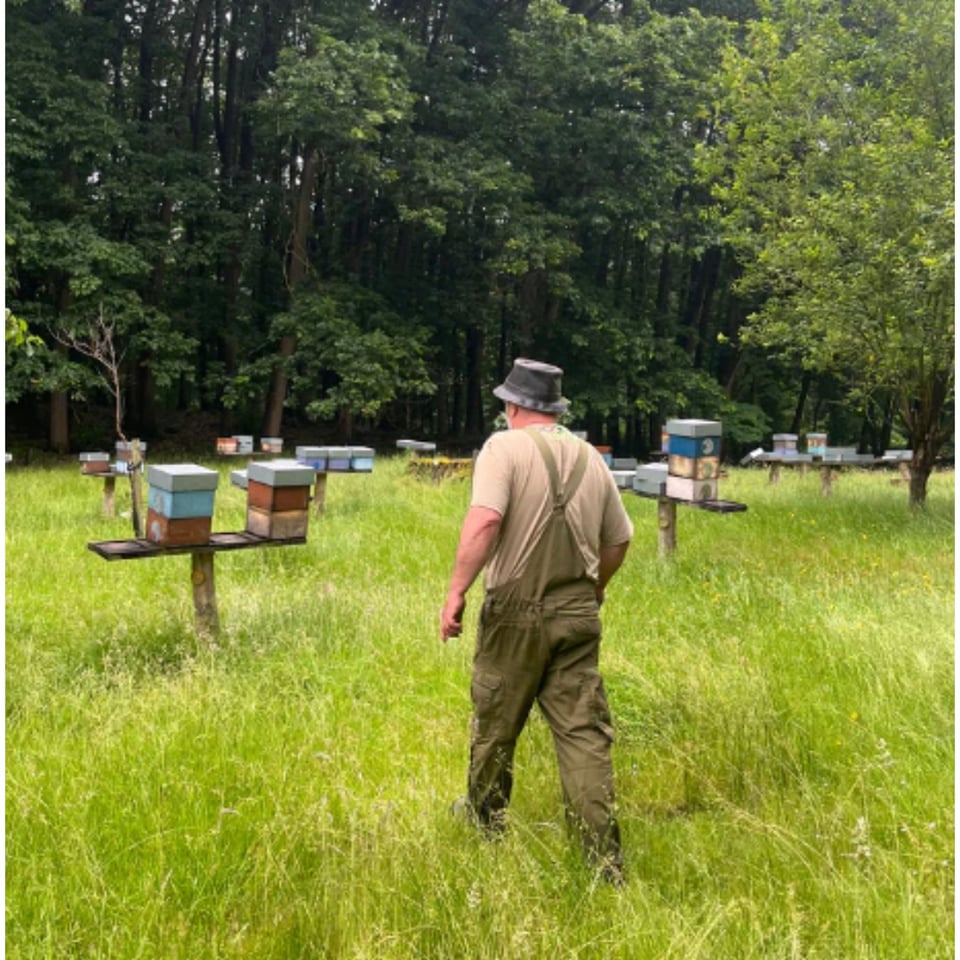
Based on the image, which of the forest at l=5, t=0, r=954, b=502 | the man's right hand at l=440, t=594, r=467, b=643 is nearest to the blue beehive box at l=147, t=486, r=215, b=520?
the man's right hand at l=440, t=594, r=467, b=643

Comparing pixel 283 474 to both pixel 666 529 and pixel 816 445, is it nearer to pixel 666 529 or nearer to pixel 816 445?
pixel 666 529

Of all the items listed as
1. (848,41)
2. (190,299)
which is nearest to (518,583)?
(848,41)

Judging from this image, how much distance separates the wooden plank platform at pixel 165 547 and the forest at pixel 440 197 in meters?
9.55

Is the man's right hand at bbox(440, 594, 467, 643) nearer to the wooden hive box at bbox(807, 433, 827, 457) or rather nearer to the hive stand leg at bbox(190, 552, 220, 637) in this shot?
the hive stand leg at bbox(190, 552, 220, 637)

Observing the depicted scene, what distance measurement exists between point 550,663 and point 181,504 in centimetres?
331

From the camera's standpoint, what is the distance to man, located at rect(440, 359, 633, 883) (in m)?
3.58

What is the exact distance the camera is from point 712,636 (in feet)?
21.4

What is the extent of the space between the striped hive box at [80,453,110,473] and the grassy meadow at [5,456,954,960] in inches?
181

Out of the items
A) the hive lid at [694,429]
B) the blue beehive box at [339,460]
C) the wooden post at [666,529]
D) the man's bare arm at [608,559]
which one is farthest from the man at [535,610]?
the blue beehive box at [339,460]

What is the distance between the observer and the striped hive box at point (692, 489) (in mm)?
8828

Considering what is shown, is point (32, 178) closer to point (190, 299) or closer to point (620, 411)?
point (190, 299)

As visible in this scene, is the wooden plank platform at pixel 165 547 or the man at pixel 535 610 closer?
the man at pixel 535 610

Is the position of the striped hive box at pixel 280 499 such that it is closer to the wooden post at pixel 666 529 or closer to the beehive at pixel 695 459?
the beehive at pixel 695 459

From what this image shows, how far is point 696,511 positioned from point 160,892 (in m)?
11.1
